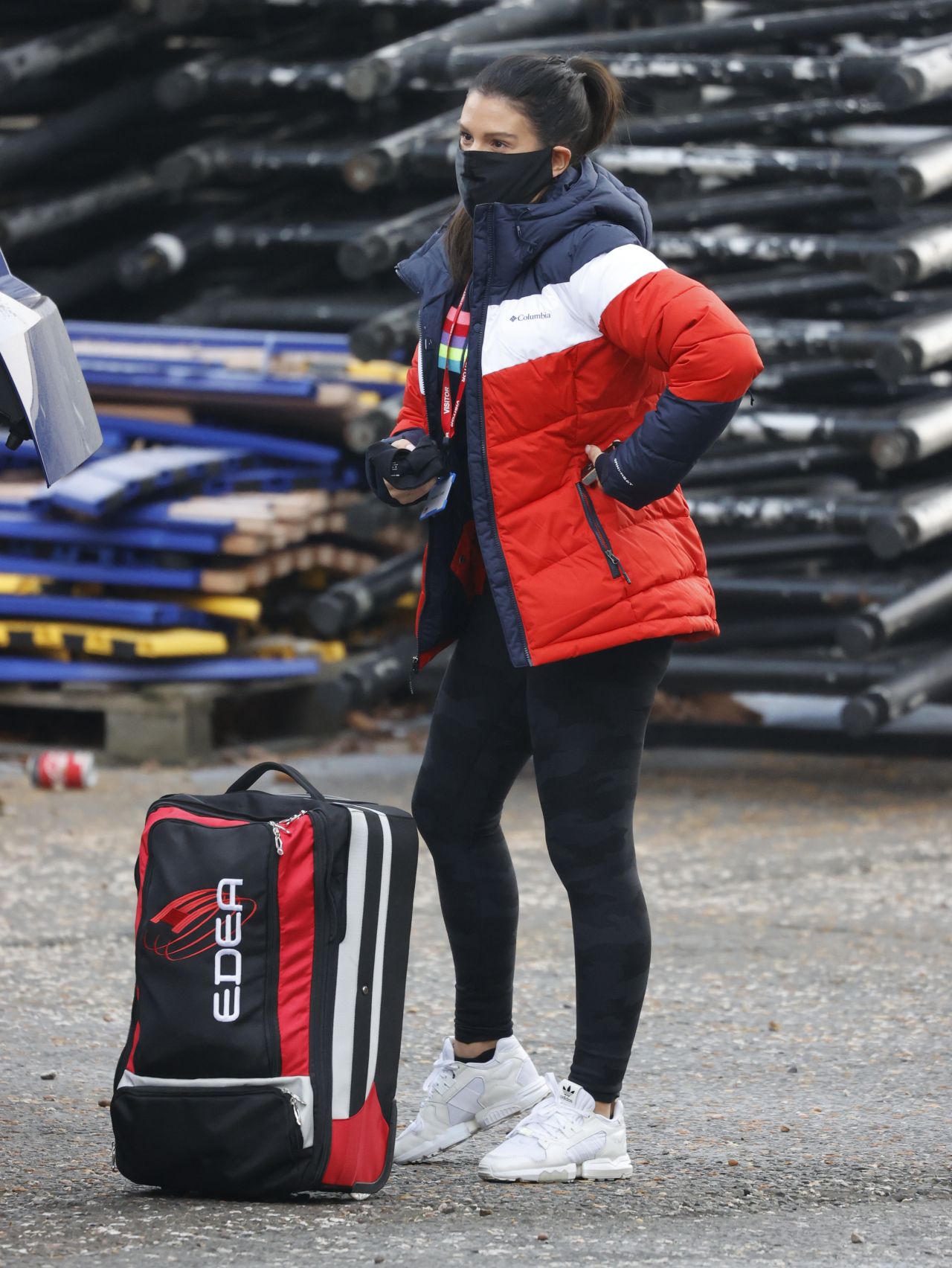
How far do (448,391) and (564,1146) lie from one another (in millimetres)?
1360

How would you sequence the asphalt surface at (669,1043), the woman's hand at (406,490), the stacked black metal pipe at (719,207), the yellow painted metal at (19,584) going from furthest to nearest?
1. the yellow painted metal at (19,584)
2. the stacked black metal pipe at (719,207)
3. the woman's hand at (406,490)
4. the asphalt surface at (669,1043)

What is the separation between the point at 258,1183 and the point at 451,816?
743 millimetres

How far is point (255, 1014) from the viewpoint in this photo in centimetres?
333

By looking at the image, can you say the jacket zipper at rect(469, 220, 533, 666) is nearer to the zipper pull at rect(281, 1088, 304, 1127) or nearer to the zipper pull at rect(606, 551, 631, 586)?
the zipper pull at rect(606, 551, 631, 586)

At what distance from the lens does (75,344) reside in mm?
8750

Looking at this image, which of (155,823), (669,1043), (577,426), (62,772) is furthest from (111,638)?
(577,426)

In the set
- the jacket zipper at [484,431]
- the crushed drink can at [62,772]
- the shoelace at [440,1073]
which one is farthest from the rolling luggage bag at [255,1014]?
the crushed drink can at [62,772]

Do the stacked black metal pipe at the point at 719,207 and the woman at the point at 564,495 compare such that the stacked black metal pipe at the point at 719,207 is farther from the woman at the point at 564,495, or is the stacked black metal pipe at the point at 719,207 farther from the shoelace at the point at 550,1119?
the shoelace at the point at 550,1119

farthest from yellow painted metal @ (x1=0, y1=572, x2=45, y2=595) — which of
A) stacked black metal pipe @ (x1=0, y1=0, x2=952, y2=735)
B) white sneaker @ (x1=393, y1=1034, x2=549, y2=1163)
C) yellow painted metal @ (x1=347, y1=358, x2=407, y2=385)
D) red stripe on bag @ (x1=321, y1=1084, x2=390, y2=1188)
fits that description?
red stripe on bag @ (x1=321, y1=1084, x2=390, y2=1188)

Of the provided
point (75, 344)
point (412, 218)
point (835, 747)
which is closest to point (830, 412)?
point (835, 747)

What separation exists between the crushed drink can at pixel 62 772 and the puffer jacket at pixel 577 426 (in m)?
4.12

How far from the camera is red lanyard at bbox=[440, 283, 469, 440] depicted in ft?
11.5

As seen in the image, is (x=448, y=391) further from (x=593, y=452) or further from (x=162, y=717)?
(x=162, y=717)

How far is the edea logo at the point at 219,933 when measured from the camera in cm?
333
